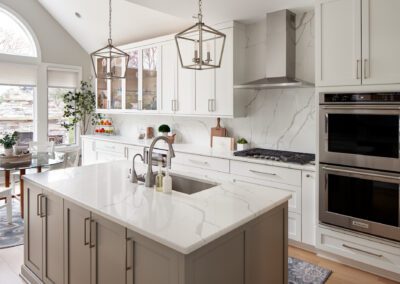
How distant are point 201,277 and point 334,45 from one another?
7.60 ft

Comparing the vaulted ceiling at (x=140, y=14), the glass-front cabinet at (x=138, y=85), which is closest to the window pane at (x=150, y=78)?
the glass-front cabinet at (x=138, y=85)

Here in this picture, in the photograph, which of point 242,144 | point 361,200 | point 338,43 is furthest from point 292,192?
point 338,43

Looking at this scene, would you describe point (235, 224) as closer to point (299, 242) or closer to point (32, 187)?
point (32, 187)

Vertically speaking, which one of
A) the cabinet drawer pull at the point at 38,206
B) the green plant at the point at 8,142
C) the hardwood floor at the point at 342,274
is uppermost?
the green plant at the point at 8,142

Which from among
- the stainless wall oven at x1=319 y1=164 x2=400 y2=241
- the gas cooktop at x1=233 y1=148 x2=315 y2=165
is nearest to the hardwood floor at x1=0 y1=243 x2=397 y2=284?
the stainless wall oven at x1=319 y1=164 x2=400 y2=241

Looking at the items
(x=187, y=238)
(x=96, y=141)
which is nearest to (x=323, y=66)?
(x=187, y=238)

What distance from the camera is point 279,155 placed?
3.51 meters

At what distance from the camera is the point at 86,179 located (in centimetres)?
248

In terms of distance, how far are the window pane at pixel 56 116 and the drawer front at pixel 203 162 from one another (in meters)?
3.15

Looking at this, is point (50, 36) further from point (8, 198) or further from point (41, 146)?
point (8, 198)

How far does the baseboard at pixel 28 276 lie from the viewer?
8.27 ft

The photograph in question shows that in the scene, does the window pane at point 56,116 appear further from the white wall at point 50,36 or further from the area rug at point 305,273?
the area rug at point 305,273

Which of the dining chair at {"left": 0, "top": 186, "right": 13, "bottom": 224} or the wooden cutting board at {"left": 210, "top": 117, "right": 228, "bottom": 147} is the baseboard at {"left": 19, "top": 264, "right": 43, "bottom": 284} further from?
the wooden cutting board at {"left": 210, "top": 117, "right": 228, "bottom": 147}

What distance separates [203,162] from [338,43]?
2.01 meters
